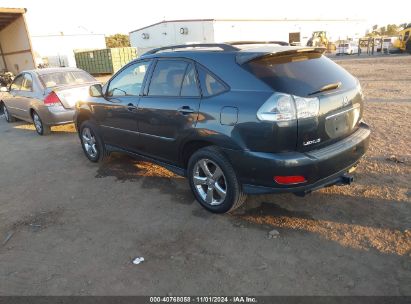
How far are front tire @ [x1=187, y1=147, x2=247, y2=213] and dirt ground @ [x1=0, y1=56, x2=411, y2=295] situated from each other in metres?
0.17

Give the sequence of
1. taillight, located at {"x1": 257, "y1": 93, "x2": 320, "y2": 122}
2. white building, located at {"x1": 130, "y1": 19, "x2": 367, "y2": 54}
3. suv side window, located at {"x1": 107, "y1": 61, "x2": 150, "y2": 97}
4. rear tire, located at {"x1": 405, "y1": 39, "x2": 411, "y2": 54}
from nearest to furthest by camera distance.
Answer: taillight, located at {"x1": 257, "y1": 93, "x2": 320, "y2": 122} → suv side window, located at {"x1": 107, "y1": 61, "x2": 150, "y2": 97} → rear tire, located at {"x1": 405, "y1": 39, "x2": 411, "y2": 54} → white building, located at {"x1": 130, "y1": 19, "x2": 367, "y2": 54}

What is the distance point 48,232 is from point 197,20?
38584mm

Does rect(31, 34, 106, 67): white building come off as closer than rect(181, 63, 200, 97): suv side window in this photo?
No

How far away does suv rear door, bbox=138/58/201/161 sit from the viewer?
3768 mm

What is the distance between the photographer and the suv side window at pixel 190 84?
3730 mm

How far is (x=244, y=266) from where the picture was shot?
2.99 metres

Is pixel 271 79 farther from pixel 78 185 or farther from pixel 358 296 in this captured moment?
pixel 78 185

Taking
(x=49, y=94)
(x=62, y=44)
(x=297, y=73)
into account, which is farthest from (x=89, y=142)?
(x=62, y=44)

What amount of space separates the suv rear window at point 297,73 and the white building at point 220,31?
101ft

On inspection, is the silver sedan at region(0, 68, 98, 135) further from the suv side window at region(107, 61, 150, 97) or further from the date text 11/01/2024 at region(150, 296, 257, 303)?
the date text 11/01/2024 at region(150, 296, 257, 303)

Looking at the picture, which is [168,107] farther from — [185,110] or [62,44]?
[62,44]

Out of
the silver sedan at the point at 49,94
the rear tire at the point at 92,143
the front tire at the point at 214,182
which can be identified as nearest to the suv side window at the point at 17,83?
the silver sedan at the point at 49,94

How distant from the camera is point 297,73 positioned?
3.32 metres

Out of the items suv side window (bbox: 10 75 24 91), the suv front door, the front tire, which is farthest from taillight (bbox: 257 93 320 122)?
suv side window (bbox: 10 75 24 91)
